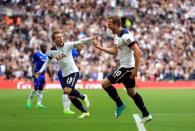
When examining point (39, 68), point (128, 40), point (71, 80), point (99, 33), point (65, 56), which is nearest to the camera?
point (128, 40)

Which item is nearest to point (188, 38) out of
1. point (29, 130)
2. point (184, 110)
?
point (184, 110)

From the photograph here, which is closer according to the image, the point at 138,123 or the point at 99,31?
the point at 138,123

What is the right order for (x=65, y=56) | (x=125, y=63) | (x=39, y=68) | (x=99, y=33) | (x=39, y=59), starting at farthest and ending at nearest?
(x=99, y=33) < (x=39, y=68) < (x=39, y=59) < (x=65, y=56) < (x=125, y=63)

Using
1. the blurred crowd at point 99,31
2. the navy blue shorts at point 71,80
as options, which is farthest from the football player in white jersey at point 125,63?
the blurred crowd at point 99,31

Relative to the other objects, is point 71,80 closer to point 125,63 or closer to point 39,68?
point 125,63

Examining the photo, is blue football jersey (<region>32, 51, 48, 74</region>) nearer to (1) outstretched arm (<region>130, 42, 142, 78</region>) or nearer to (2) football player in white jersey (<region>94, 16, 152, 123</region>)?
(2) football player in white jersey (<region>94, 16, 152, 123</region>)

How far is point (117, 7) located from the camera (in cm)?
4575

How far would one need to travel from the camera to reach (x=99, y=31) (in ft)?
141

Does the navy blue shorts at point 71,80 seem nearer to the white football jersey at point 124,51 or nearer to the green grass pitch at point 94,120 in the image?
the green grass pitch at point 94,120

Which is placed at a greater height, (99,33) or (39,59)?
(39,59)

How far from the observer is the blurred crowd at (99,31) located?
4019cm

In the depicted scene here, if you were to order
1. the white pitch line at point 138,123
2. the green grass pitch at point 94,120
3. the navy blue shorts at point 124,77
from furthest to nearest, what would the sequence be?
the navy blue shorts at point 124,77
the green grass pitch at point 94,120
the white pitch line at point 138,123

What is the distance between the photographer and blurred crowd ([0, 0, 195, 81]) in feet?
132

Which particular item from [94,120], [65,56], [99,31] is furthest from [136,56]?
[99,31]
